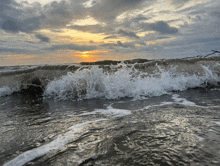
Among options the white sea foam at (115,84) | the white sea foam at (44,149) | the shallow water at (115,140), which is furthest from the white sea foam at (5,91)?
the white sea foam at (44,149)

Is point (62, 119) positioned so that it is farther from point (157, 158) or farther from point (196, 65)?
point (196, 65)

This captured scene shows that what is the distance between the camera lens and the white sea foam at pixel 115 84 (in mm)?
5822

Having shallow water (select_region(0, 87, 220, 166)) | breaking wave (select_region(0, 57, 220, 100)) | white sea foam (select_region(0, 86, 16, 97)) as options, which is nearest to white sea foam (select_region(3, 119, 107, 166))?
shallow water (select_region(0, 87, 220, 166))

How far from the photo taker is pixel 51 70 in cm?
866

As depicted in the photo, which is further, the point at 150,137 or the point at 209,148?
the point at 150,137

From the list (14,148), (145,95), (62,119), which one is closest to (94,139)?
(14,148)

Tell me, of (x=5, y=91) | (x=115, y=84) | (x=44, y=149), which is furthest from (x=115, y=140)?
(x=5, y=91)

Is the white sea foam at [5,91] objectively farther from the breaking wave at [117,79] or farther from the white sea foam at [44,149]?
the white sea foam at [44,149]

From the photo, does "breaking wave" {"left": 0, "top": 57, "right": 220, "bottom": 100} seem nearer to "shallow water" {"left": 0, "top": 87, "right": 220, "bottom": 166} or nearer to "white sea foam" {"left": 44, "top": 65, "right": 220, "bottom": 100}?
"white sea foam" {"left": 44, "top": 65, "right": 220, "bottom": 100}

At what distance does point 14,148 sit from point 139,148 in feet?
5.38

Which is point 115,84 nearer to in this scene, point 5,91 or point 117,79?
point 117,79

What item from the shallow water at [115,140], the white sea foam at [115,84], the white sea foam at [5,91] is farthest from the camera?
the white sea foam at [5,91]

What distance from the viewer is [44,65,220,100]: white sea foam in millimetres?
5822

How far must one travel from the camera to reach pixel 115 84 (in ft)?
19.8
